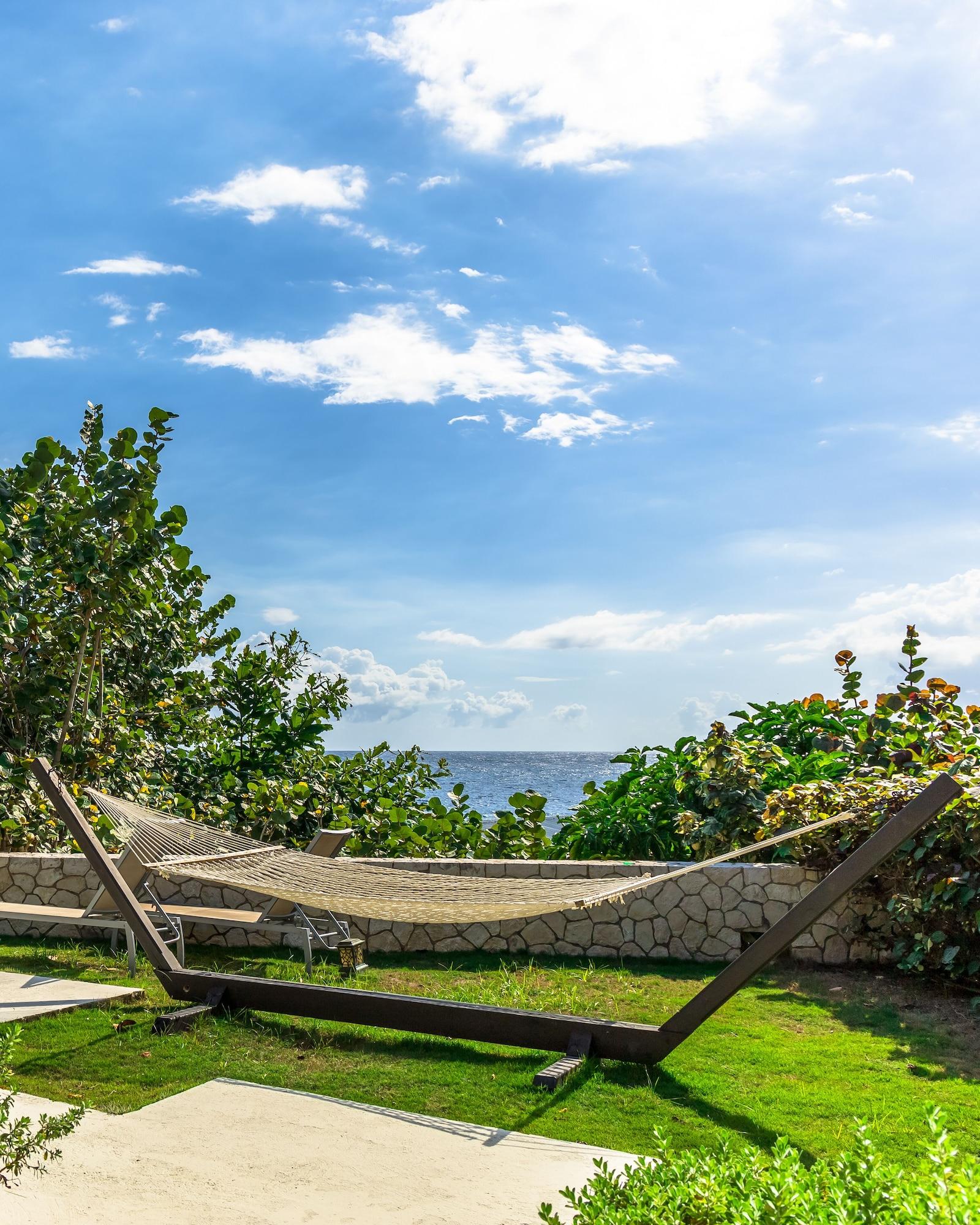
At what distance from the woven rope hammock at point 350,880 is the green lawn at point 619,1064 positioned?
53 centimetres

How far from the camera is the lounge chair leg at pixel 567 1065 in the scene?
3082mm

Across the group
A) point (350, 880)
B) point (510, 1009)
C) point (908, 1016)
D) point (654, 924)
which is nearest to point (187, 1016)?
point (350, 880)

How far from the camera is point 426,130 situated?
19.0 feet

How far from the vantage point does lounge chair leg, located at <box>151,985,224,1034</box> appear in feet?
12.1

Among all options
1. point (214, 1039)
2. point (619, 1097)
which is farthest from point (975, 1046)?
point (214, 1039)

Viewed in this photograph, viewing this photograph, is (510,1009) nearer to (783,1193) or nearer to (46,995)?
(783,1193)

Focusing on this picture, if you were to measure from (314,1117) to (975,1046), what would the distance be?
8.84 feet

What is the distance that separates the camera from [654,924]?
16.8ft

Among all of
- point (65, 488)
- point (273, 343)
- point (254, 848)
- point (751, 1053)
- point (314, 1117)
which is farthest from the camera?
point (273, 343)

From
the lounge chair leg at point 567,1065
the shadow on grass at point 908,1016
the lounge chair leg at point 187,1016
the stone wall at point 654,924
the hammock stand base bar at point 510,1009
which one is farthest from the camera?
the stone wall at point 654,924

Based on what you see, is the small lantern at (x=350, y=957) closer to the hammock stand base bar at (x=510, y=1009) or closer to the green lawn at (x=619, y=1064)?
the green lawn at (x=619, y=1064)

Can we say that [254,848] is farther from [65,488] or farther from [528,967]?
[65,488]

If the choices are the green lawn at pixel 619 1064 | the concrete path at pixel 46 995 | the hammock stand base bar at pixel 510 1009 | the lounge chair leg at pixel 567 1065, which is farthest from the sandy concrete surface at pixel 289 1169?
the concrete path at pixel 46 995

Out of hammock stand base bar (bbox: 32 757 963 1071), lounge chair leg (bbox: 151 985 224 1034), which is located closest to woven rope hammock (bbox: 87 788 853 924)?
hammock stand base bar (bbox: 32 757 963 1071)
